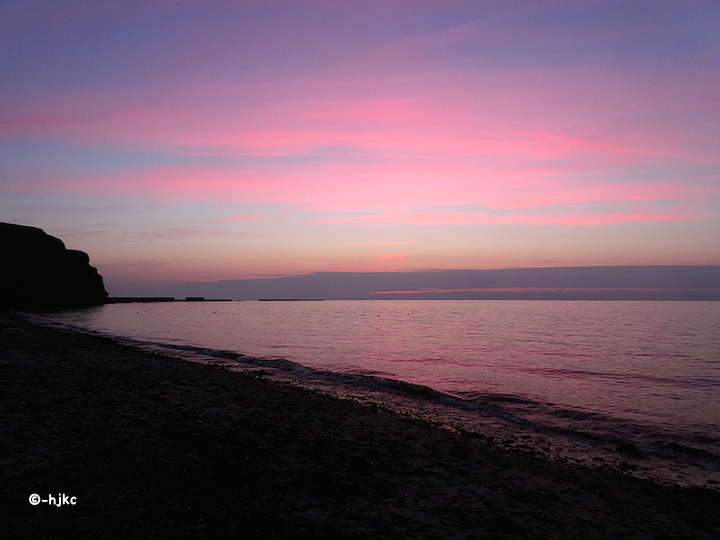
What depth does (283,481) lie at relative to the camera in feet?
25.4

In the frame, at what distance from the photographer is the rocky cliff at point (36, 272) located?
113 metres

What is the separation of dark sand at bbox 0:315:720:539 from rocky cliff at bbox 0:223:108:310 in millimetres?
126354

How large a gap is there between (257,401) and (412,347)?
1010 inches

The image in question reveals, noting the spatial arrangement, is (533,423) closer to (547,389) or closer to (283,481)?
(547,389)

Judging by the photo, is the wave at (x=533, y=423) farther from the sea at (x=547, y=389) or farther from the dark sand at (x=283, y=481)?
the dark sand at (x=283, y=481)

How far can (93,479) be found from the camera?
7.04m

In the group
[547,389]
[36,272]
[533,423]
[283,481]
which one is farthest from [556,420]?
[36,272]

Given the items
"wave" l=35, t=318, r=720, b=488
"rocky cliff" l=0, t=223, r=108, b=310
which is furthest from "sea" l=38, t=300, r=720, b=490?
"rocky cliff" l=0, t=223, r=108, b=310

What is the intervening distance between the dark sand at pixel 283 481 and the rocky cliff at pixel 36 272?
126m

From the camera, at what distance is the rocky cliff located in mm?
112562

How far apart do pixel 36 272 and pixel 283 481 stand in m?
144

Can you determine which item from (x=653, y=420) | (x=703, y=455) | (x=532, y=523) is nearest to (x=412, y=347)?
(x=653, y=420)

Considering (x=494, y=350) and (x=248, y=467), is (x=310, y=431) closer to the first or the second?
(x=248, y=467)

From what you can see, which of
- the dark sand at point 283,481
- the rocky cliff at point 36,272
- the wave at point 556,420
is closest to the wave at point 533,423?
the wave at point 556,420
